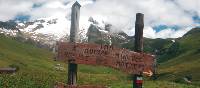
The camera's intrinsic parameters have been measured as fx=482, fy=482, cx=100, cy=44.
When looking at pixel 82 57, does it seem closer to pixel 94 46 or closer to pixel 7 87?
pixel 94 46

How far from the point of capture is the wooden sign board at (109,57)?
14531 mm

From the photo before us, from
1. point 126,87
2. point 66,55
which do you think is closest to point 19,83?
point 126,87

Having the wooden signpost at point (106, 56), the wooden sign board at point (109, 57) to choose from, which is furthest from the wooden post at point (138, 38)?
the wooden sign board at point (109, 57)

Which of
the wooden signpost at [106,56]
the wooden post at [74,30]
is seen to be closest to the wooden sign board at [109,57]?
the wooden signpost at [106,56]

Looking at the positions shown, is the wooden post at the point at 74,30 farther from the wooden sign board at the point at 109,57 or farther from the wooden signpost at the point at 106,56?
the wooden sign board at the point at 109,57

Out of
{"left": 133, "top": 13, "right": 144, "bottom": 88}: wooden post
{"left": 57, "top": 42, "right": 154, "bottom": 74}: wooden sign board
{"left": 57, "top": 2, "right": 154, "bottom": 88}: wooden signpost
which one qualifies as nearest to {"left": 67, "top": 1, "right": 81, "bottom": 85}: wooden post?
{"left": 57, "top": 2, "right": 154, "bottom": 88}: wooden signpost

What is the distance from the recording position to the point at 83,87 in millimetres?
14789

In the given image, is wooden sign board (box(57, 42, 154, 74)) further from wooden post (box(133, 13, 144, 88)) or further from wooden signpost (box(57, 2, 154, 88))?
wooden post (box(133, 13, 144, 88))

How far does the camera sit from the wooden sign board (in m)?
14.5

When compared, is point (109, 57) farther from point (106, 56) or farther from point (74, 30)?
point (74, 30)

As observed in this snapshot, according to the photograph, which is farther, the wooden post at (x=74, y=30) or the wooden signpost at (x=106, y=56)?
the wooden post at (x=74, y=30)

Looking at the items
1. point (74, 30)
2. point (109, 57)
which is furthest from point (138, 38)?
point (74, 30)

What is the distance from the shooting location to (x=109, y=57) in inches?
572

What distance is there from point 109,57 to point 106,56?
10 centimetres
